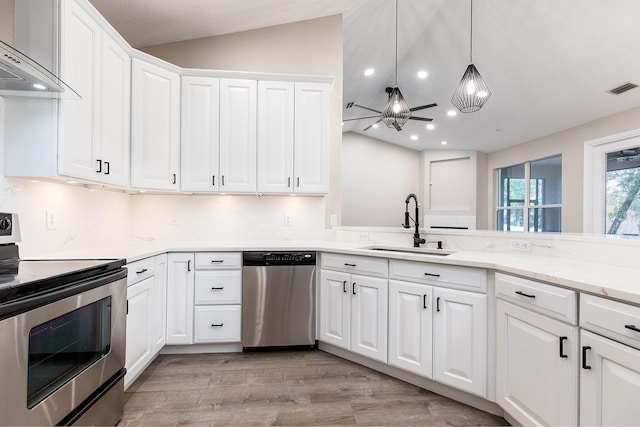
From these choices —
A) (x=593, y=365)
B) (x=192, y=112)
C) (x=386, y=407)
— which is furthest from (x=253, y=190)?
(x=593, y=365)

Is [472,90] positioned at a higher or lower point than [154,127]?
higher

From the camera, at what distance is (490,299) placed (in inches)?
66.6

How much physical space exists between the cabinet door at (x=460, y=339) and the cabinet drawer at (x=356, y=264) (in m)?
0.41

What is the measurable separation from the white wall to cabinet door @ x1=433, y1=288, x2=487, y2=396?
16.9 feet

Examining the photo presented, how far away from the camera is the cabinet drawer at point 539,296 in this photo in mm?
1223

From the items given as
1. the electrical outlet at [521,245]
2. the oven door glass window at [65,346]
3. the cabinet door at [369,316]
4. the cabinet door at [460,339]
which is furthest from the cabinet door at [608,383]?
the oven door glass window at [65,346]

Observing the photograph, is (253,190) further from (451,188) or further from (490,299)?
(451,188)

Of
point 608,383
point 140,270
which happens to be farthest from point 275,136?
point 608,383

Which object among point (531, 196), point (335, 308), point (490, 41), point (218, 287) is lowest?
point (335, 308)

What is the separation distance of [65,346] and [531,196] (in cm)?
583

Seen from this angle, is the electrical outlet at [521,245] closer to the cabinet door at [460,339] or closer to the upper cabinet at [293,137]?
the cabinet door at [460,339]

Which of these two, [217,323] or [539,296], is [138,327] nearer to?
[217,323]

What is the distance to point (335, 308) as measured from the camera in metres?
2.43

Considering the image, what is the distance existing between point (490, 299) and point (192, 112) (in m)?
2.83
